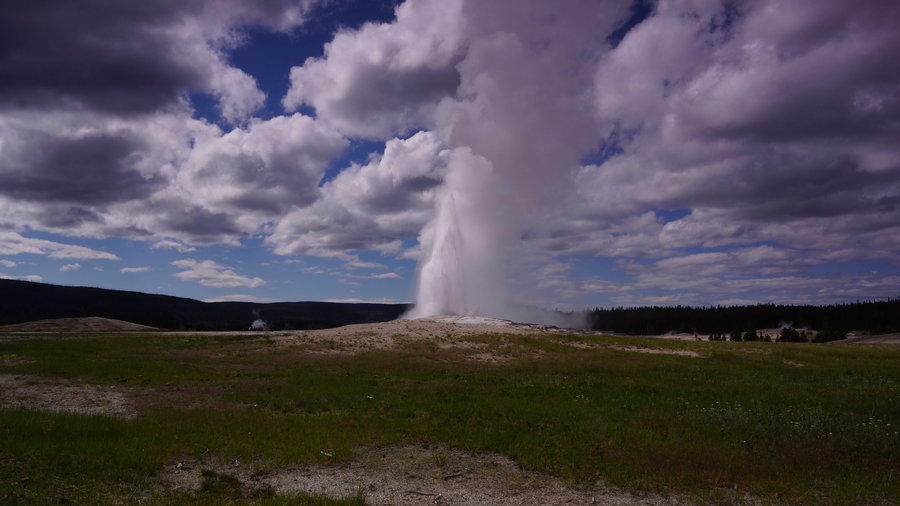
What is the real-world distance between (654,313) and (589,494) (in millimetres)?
168511

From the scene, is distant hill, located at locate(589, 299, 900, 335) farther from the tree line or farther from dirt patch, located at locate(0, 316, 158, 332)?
dirt patch, located at locate(0, 316, 158, 332)

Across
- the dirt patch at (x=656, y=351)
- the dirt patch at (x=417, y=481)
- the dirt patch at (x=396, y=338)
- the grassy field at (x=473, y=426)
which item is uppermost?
the dirt patch at (x=396, y=338)

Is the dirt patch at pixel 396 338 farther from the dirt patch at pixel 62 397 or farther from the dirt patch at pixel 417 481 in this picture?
the dirt patch at pixel 417 481

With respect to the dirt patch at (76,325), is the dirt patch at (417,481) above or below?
below

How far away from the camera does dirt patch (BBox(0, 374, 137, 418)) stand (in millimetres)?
17000

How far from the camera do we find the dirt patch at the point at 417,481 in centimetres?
1009

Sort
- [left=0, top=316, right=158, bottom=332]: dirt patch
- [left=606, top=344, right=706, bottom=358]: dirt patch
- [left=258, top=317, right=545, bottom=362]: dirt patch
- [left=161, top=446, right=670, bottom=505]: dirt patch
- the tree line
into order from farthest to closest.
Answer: the tree line
[left=0, top=316, right=158, bottom=332]: dirt patch
[left=606, top=344, right=706, bottom=358]: dirt patch
[left=258, top=317, right=545, bottom=362]: dirt patch
[left=161, top=446, right=670, bottom=505]: dirt patch

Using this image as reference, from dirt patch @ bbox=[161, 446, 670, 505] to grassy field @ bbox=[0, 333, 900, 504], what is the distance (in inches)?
15.0

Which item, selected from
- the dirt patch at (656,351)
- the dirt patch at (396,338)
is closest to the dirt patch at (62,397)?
the dirt patch at (396,338)

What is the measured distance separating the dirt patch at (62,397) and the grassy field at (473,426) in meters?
0.63

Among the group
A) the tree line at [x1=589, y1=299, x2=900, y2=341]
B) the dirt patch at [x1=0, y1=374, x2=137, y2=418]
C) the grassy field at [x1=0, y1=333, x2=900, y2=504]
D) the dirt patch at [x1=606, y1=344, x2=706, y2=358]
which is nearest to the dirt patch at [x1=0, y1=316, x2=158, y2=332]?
the grassy field at [x1=0, y1=333, x2=900, y2=504]

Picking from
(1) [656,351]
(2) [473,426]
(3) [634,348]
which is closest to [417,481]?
(2) [473,426]

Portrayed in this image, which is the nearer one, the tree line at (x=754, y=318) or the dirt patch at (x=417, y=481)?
the dirt patch at (x=417, y=481)

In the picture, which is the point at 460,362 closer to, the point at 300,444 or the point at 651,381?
the point at 651,381
